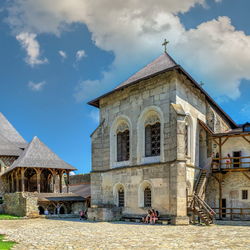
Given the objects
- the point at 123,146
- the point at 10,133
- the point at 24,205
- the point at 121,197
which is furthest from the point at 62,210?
the point at 10,133

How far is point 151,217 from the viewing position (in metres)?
17.7

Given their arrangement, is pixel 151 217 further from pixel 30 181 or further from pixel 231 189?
pixel 30 181

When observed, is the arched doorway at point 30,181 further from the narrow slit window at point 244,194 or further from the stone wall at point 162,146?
the narrow slit window at point 244,194

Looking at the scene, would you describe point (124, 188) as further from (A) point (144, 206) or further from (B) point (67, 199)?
(B) point (67, 199)

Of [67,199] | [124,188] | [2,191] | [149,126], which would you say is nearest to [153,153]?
[149,126]

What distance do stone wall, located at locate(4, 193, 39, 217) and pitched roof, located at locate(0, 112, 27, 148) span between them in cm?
944

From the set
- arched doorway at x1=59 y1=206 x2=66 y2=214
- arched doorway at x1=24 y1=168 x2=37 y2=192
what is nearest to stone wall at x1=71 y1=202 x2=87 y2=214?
arched doorway at x1=59 y1=206 x2=66 y2=214

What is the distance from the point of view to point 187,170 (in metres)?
18.8

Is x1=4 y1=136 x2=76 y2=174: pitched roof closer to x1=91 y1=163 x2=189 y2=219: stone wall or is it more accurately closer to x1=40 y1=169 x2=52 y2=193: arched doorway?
x1=40 y1=169 x2=52 y2=193: arched doorway

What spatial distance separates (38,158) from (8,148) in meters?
5.70

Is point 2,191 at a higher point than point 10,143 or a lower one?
lower

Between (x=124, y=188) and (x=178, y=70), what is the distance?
8.20 m

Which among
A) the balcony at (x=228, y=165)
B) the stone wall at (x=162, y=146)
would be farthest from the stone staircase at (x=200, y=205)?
the balcony at (x=228, y=165)

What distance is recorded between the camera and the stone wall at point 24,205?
2230cm
